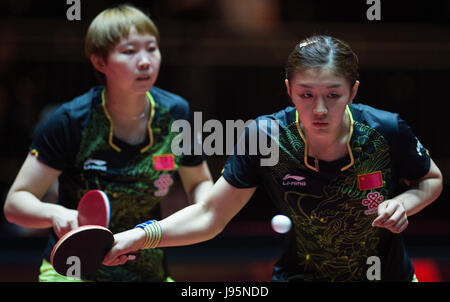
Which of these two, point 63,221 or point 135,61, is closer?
point 63,221

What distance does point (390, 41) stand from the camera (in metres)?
5.84

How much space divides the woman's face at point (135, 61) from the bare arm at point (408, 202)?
1.25 meters

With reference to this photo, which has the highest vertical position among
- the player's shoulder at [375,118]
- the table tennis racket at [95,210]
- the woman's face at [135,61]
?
the woman's face at [135,61]

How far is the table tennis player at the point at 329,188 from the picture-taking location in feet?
A: 7.87

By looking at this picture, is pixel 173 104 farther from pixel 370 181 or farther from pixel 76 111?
pixel 370 181

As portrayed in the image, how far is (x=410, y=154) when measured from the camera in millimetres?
2467

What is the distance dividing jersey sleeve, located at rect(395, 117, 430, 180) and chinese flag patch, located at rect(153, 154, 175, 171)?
109 cm

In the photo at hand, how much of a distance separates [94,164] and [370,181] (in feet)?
4.19

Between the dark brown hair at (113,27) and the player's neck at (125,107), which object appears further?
the player's neck at (125,107)

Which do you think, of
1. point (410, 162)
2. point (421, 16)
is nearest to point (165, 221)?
point (410, 162)

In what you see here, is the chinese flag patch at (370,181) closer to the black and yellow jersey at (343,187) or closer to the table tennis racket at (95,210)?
the black and yellow jersey at (343,187)

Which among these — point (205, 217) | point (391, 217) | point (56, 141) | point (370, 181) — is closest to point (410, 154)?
point (370, 181)

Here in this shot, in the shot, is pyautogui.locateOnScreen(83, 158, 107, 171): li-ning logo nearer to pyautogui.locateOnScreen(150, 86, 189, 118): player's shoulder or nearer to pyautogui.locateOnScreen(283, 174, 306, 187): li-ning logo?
pyautogui.locateOnScreen(150, 86, 189, 118): player's shoulder

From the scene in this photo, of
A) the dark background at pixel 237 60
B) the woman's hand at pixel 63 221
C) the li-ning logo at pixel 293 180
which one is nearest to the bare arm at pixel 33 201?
the woman's hand at pixel 63 221
